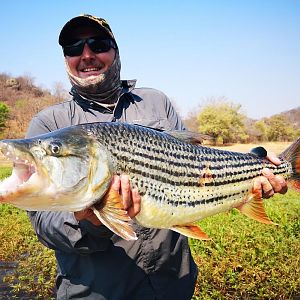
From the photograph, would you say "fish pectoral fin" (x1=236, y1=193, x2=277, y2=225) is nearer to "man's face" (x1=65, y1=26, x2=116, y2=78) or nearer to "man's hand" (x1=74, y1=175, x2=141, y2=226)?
"man's hand" (x1=74, y1=175, x2=141, y2=226)

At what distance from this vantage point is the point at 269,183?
3693 millimetres

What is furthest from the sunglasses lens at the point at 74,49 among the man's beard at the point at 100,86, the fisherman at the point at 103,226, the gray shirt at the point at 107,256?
the gray shirt at the point at 107,256

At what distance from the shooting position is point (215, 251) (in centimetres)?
762

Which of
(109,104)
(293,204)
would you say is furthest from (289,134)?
(109,104)

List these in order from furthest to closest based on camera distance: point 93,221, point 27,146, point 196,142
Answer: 1. point 196,142
2. point 93,221
3. point 27,146

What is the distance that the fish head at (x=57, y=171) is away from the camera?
243 cm

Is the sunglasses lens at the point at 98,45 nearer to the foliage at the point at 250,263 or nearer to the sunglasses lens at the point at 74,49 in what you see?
the sunglasses lens at the point at 74,49

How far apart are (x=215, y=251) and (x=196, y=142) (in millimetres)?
4845

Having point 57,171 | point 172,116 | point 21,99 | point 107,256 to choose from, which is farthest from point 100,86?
point 21,99

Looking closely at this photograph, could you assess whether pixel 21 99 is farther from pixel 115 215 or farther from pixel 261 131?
pixel 115 215

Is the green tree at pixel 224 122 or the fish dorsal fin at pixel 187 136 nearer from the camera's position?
the fish dorsal fin at pixel 187 136

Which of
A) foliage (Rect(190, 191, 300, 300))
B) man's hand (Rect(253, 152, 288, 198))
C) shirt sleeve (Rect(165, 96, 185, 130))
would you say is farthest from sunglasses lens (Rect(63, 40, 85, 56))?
foliage (Rect(190, 191, 300, 300))

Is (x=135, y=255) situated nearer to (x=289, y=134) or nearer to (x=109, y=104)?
(x=109, y=104)

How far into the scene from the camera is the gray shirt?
124 inches
